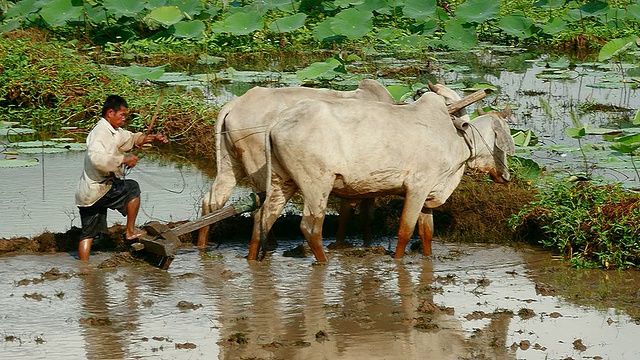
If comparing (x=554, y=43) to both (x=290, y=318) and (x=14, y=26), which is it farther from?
(x=290, y=318)

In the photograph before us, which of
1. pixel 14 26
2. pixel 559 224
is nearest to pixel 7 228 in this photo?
pixel 559 224

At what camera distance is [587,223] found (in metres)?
7.85

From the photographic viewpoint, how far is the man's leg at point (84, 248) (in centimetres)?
776

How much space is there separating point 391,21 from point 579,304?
11060 mm

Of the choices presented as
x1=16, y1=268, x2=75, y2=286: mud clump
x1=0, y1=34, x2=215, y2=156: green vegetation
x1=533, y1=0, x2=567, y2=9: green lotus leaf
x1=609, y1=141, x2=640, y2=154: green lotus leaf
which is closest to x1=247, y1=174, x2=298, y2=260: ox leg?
x1=16, y1=268, x2=75, y2=286: mud clump

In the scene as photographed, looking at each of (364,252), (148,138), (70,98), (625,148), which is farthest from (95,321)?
(70,98)

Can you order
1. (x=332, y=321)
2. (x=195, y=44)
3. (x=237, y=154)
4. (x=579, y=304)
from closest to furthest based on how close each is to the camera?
(x=332, y=321)
(x=579, y=304)
(x=237, y=154)
(x=195, y=44)

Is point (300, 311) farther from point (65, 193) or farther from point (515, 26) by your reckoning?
point (515, 26)

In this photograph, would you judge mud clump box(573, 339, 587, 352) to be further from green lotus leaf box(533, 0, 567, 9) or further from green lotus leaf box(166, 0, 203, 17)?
green lotus leaf box(533, 0, 567, 9)

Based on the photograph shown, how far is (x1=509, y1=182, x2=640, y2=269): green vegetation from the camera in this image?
7.64 m

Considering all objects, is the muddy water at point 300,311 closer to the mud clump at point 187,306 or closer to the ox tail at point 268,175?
the mud clump at point 187,306

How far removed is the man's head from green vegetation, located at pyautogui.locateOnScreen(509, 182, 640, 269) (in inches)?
117

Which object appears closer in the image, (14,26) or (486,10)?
(14,26)

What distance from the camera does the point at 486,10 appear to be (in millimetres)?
16125
